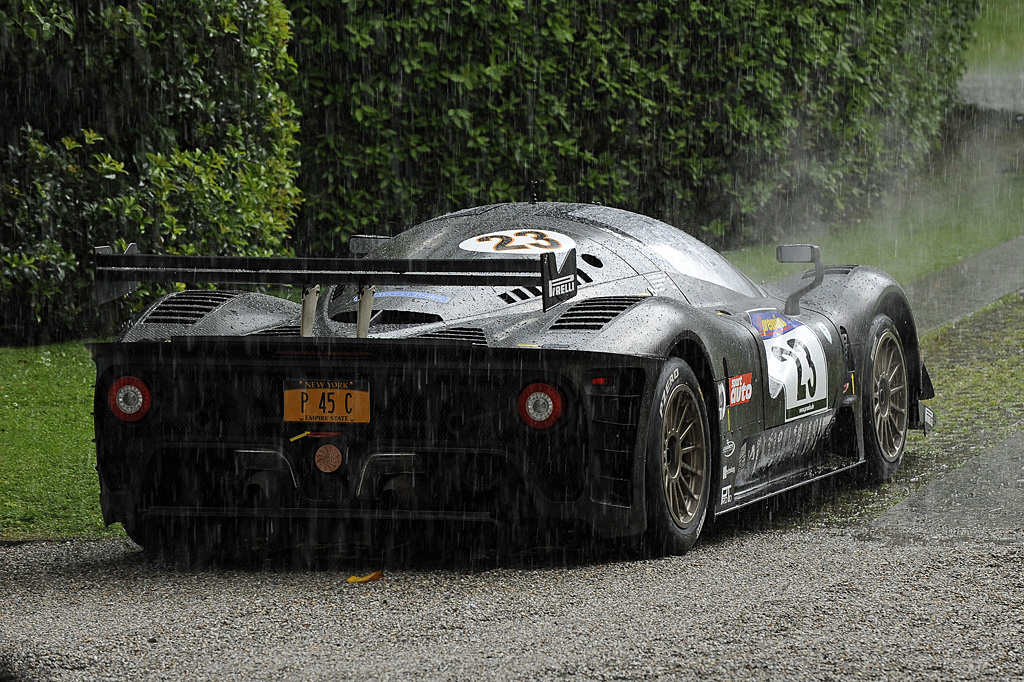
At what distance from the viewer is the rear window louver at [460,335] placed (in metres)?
5.17

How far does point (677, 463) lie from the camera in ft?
17.7

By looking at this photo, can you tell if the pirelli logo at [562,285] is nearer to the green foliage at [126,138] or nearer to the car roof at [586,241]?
the car roof at [586,241]

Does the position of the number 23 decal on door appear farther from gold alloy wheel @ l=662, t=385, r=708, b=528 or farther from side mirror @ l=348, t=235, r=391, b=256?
gold alloy wheel @ l=662, t=385, r=708, b=528

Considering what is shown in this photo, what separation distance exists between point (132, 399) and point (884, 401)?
348cm

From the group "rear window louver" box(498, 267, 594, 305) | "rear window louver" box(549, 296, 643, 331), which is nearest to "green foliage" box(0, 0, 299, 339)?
"rear window louver" box(498, 267, 594, 305)

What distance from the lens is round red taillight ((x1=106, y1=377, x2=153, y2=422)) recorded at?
5.35m

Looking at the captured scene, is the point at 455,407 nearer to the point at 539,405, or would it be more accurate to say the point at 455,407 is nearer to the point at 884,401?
the point at 539,405

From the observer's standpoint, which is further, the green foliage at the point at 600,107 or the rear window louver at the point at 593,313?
the green foliage at the point at 600,107

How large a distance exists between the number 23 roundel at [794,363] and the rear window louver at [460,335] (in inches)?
52.6

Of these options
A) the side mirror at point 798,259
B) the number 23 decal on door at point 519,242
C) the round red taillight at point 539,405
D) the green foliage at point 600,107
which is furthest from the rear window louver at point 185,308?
the green foliage at point 600,107

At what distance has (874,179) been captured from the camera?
17.4 meters

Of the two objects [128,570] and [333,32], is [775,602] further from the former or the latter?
[333,32]

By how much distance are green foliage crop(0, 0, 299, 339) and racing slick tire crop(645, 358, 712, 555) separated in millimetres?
5264

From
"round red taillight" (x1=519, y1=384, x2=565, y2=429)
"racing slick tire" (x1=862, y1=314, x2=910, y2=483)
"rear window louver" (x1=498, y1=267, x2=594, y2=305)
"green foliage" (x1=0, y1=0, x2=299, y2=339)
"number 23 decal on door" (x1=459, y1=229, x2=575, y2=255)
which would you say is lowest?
"racing slick tire" (x1=862, y1=314, x2=910, y2=483)
